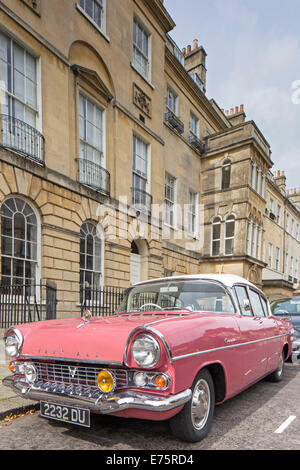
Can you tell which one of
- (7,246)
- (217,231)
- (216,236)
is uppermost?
(217,231)

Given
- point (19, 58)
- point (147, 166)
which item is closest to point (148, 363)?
point (19, 58)

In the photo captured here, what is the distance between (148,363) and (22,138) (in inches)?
305

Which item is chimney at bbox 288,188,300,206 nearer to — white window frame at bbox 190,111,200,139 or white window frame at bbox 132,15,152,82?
white window frame at bbox 190,111,200,139

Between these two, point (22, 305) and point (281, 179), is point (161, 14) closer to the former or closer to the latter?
point (22, 305)

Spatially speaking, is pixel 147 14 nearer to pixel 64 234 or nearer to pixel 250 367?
pixel 64 234

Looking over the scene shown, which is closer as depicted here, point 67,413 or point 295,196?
point 67,413

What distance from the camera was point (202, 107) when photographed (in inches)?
784

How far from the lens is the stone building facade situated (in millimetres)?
8594

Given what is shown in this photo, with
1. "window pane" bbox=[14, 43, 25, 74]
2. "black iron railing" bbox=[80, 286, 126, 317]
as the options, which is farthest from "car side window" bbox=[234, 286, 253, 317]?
"window pane" bbox=[14, 43, 25, 74]

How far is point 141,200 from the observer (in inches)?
530

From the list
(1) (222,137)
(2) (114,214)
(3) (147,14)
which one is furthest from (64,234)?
(1) (222,137)

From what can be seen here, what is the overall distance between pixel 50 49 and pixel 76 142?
2600 mm

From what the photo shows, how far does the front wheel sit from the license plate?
71 centimetres

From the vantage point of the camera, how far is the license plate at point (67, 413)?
2.54 meters
